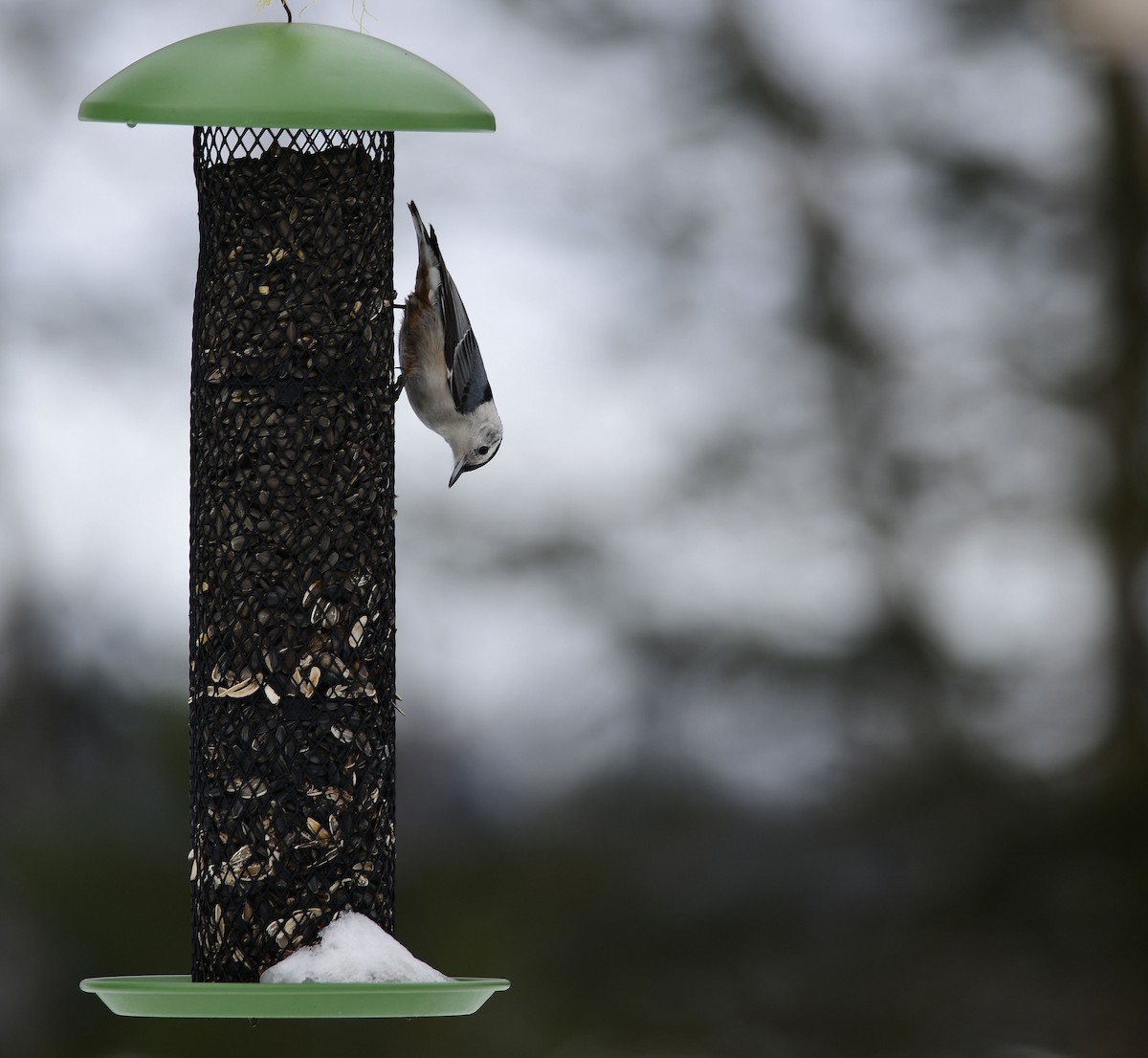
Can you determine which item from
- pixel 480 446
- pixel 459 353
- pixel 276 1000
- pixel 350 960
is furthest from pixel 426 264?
pixel 276 1000

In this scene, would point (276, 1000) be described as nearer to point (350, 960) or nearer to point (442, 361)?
point (350, 960)

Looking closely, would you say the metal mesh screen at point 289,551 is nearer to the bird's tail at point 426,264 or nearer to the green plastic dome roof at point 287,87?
the green plastic dome roof at point 287,87

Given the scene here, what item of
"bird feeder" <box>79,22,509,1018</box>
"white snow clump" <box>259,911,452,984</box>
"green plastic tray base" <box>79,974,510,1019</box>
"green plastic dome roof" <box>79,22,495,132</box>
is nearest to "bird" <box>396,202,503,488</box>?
"bird feeder" <box>79,22,509,1018</box>

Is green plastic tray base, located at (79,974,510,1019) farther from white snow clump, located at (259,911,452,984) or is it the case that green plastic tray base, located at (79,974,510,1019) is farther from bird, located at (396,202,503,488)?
bird, located at (396,202,503,488)

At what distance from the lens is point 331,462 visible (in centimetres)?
316

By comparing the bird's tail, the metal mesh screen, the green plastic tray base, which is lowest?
the green plastic tray base

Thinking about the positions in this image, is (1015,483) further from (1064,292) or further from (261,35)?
(261,35)

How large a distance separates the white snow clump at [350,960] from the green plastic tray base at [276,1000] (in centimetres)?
13

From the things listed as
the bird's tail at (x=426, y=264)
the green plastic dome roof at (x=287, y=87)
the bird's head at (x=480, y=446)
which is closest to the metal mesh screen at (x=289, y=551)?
the green plastic dome roof at (x=287, y=87)

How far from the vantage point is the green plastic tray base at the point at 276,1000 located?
266 cm

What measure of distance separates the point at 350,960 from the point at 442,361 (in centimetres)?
194

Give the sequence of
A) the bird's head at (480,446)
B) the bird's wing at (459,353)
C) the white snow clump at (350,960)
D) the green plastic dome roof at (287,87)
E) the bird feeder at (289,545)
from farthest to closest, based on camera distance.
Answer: the bird's head at (480,446) → the bird's wing at (459,353) → the bird feeder at (289,545) → the white snow clump at (350,960) → the green plastic dome roof at (287,87)

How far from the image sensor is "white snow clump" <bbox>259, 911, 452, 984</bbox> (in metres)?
2.87

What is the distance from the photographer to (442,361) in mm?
4547
